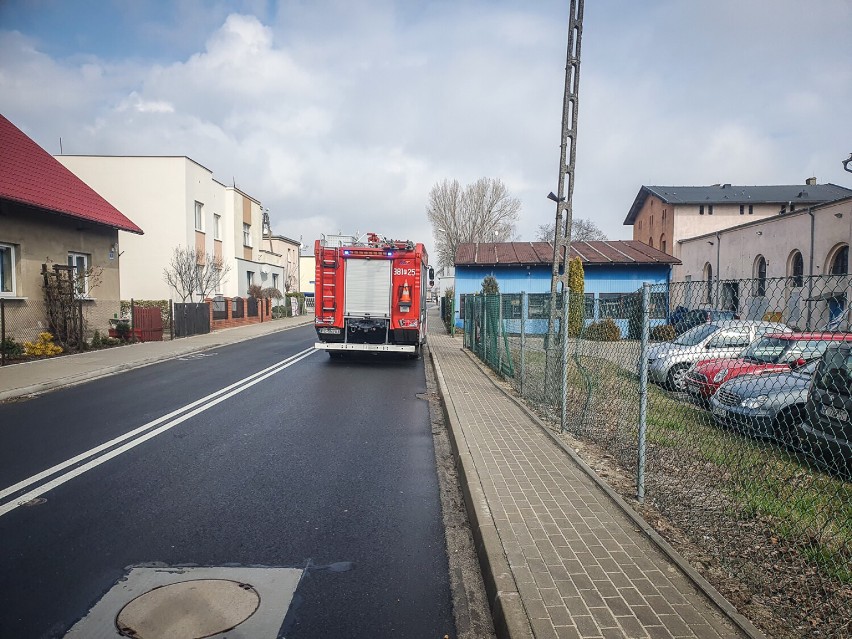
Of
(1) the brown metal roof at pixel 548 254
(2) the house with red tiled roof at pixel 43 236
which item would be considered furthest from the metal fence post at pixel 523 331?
(1) the brown metal roof at pixel 548 254

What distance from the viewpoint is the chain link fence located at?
3.39 metres

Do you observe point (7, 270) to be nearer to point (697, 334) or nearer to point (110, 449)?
point (110, 449)

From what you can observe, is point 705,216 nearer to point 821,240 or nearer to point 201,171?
point 821,240

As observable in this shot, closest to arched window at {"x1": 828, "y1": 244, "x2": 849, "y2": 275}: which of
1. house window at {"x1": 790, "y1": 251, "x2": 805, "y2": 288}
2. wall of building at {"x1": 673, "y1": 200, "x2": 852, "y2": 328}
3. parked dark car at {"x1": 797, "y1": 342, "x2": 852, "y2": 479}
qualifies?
wall of building at {"x1": 673, "y1": 200, "x2": 852, "y2": 328}

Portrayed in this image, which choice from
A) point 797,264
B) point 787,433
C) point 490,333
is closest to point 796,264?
point 797,264

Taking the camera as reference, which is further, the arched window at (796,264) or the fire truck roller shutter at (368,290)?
the arched window at (796,264)

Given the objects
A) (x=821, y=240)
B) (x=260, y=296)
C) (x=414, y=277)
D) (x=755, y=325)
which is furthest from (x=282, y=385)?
(x=260, y=296)

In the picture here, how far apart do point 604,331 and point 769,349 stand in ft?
5.93

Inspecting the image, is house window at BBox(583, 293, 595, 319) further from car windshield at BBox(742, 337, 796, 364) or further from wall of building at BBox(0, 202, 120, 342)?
wall of building at BBox(0, 202, 120, 342)

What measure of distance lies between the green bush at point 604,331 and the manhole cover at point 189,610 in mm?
4386

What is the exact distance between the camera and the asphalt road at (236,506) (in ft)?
10.9

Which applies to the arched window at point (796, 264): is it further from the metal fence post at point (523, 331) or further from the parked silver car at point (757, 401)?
the parked silver car at point (757, 401)

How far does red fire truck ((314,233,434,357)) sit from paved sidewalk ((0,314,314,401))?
5.03m

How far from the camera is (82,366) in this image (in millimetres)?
13219
